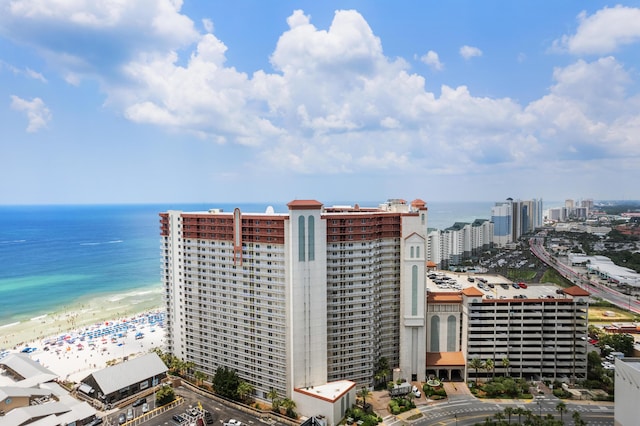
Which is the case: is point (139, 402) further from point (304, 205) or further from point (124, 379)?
point (304, 205)

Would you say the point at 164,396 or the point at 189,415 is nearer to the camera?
the point at 189,415

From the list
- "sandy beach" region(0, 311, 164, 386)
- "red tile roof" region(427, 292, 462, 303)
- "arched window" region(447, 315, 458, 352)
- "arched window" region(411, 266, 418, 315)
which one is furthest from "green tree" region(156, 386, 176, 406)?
"arched window" region(447, 315, 458, 352)

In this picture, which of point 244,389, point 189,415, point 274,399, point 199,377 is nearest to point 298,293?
point 274,399

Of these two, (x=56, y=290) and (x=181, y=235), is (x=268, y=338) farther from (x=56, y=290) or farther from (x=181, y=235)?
(x=56, y=290)

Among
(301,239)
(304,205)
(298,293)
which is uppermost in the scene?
(304,205)

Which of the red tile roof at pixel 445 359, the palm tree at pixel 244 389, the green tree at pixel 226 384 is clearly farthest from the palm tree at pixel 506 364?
the green tree at pixel 226 384
